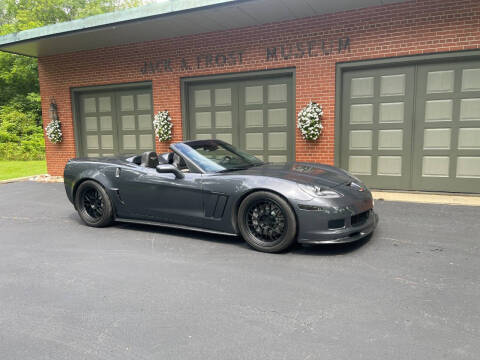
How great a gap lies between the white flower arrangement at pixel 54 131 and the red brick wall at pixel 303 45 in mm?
206

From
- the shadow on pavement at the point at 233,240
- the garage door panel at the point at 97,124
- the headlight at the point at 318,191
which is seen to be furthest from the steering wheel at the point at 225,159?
the garage door panel at the point at 97,124

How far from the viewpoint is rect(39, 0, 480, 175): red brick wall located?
22.8ft

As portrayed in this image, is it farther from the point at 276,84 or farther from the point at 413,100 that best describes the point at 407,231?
the point at 276,84

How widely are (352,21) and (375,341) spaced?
6.89 m

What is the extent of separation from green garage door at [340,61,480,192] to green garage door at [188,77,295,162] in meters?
1.35

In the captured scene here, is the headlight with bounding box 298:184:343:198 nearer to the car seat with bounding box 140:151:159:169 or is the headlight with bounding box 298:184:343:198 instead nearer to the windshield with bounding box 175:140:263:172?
the windshield with bounding box 175:140:263:172

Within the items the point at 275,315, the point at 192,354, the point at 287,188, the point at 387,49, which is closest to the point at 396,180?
the point at 387,49

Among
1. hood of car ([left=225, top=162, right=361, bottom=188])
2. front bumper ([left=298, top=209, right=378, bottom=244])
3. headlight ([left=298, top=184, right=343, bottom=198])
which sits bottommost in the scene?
front bumper ([left=298, top=209, right=378, bottom=244])

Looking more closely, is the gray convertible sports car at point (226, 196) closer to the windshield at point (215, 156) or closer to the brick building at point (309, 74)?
the windshield at point (215, 156)

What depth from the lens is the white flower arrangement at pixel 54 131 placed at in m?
11.3

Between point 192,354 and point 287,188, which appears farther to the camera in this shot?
point 287,188

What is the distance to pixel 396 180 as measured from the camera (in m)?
7.82

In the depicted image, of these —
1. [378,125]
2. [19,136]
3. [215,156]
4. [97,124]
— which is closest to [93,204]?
[215,156]

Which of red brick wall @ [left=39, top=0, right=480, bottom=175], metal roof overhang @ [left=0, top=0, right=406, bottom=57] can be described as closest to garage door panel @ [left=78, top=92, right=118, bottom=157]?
red brick wall @ [left=39, top=0, right=480, bottom=175]
